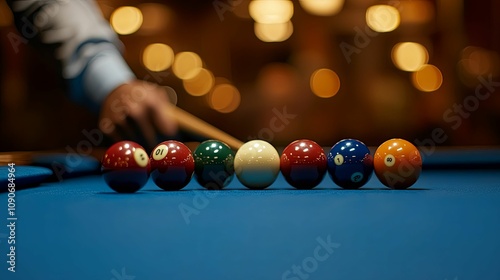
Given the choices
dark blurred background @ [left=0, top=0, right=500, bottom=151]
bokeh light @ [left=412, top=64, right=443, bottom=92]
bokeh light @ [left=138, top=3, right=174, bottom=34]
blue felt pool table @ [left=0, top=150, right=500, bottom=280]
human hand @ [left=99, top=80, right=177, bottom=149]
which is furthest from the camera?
bokeh light @ [left=138, top=3, right=174, bottom=34]

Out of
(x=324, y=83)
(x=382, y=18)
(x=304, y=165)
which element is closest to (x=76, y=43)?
(x=304, y=165)

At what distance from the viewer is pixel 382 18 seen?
9.95 meters

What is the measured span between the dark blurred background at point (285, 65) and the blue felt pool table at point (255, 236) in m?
7.39

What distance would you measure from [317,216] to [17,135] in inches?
344

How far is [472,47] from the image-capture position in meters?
9.50

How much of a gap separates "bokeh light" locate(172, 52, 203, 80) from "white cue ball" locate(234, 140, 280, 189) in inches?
283

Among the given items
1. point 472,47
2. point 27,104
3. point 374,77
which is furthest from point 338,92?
point 27,104

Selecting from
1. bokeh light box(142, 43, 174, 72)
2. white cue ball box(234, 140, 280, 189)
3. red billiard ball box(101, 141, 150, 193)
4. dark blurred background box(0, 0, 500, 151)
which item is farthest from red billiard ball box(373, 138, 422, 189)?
bokeh light box(142, 43, 174, 72)

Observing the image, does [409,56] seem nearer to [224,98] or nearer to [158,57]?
[224,98]

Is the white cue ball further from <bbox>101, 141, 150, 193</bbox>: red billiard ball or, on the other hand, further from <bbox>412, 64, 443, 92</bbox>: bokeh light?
<bbox>412, 64, 443, 92</bbox>: bokeh light

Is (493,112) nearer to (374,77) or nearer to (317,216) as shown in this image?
(374,77)

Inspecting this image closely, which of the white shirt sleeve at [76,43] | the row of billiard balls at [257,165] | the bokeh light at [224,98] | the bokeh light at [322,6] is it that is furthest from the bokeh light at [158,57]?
the row of billiard balls at [257,165]

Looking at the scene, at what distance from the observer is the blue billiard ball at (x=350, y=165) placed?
2775 mm

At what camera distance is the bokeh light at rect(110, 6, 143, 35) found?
9859 mm
